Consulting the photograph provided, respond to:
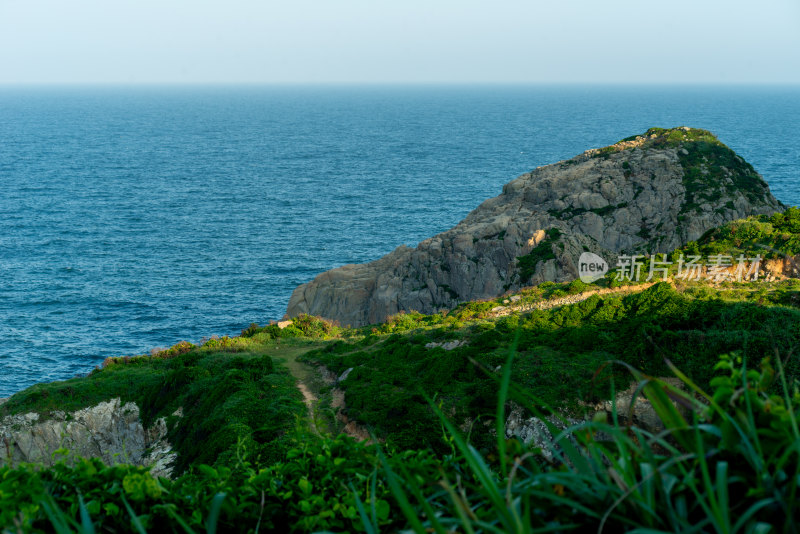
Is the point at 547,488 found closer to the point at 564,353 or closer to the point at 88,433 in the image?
the point at 564,353

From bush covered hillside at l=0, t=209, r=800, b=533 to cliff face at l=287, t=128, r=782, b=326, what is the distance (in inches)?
396

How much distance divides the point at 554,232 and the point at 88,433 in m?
34.8

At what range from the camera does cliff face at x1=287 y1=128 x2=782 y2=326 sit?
154 feet

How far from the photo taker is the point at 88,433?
77.7 feet

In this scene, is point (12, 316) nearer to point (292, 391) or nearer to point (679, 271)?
point (292, 391)

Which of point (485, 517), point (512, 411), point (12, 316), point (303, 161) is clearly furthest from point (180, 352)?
point (303, 161)

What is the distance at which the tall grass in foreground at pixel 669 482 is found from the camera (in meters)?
3.69

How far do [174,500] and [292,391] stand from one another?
1683 centimetres

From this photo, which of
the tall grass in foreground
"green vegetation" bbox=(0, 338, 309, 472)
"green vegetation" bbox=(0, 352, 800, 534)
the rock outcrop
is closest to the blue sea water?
"green vegetation" bbox=(0, 338, 309, 472)

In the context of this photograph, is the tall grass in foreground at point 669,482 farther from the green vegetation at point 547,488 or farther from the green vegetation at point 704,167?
the green vegetation at point 704,167

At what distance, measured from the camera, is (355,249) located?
7769cm

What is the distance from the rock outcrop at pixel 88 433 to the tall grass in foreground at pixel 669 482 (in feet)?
65.8

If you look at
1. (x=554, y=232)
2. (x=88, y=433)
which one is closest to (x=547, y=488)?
(x=88, y=433)

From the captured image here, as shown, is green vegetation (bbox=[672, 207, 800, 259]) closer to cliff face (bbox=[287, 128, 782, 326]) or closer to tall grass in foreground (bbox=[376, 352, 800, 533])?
cliff face (bbox=[287, 128, 782, 326])
